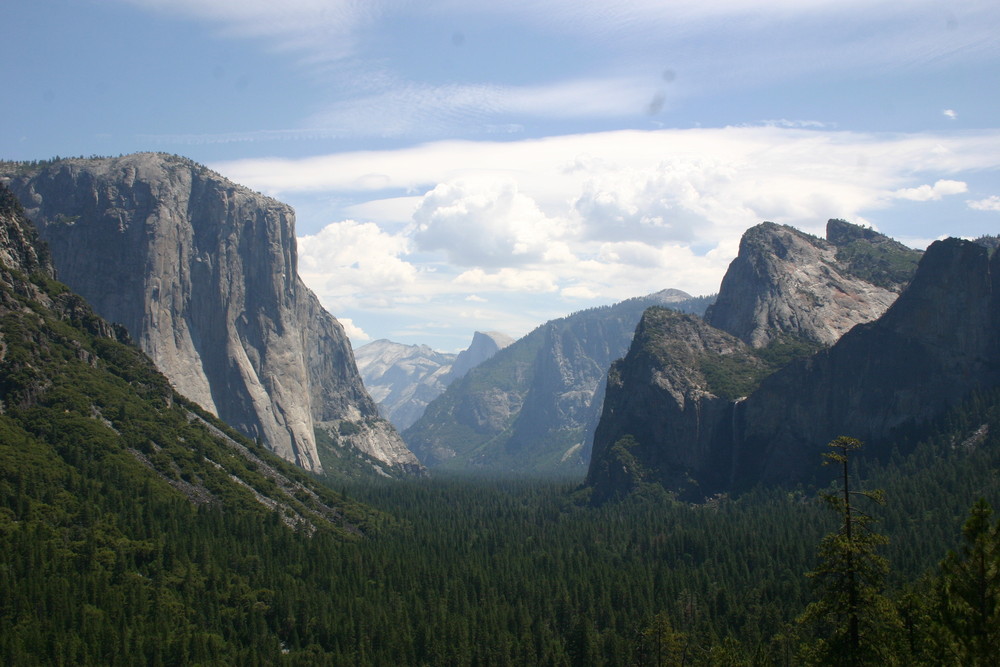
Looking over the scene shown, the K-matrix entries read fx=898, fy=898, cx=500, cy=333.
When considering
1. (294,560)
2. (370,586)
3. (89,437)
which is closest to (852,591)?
(370,586)

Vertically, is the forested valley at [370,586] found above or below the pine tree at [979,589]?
below

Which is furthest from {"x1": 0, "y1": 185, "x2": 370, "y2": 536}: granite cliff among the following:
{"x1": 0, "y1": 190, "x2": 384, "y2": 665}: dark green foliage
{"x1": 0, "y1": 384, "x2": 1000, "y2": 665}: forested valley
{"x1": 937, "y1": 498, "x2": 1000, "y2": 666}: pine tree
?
{"x1": 937, "y1": 498, "x2": 1000, "y2": 666}: pine tree

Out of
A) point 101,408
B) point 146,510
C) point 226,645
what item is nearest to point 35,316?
point 101,408

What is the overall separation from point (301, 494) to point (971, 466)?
13583cm

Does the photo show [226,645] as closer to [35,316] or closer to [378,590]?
[378,590]

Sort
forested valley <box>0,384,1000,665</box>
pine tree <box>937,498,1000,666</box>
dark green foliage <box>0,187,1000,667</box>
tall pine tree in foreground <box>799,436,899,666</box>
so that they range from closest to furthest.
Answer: pine tree <box>937,498,1000,666</box>, tall pine tree in foreground <box>799,436,899,666</box>, forested valley <box>0,384,1000,665</box>, dark green foliage <box>0,187,1000,667</box>

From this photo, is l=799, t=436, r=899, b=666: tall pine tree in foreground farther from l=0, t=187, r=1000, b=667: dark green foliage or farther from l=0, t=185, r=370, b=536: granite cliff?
l=0, t=185, r=370, b=536: granite cliff

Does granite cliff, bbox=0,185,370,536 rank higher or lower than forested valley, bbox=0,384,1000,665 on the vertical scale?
higher

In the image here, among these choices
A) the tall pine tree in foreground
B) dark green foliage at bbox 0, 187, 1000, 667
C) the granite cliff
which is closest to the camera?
the tall pine tree in foreground

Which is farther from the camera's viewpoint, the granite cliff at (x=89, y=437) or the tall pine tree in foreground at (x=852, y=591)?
the granite cliff at (x=89, y=437)

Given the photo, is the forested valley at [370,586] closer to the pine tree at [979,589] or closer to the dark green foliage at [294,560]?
the dark green foliage at [294,560]

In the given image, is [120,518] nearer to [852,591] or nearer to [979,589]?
[852,591]

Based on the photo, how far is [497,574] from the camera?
502 ft

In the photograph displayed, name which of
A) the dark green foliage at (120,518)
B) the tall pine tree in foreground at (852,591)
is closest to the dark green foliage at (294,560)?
the dark green foliage at (120,518)
